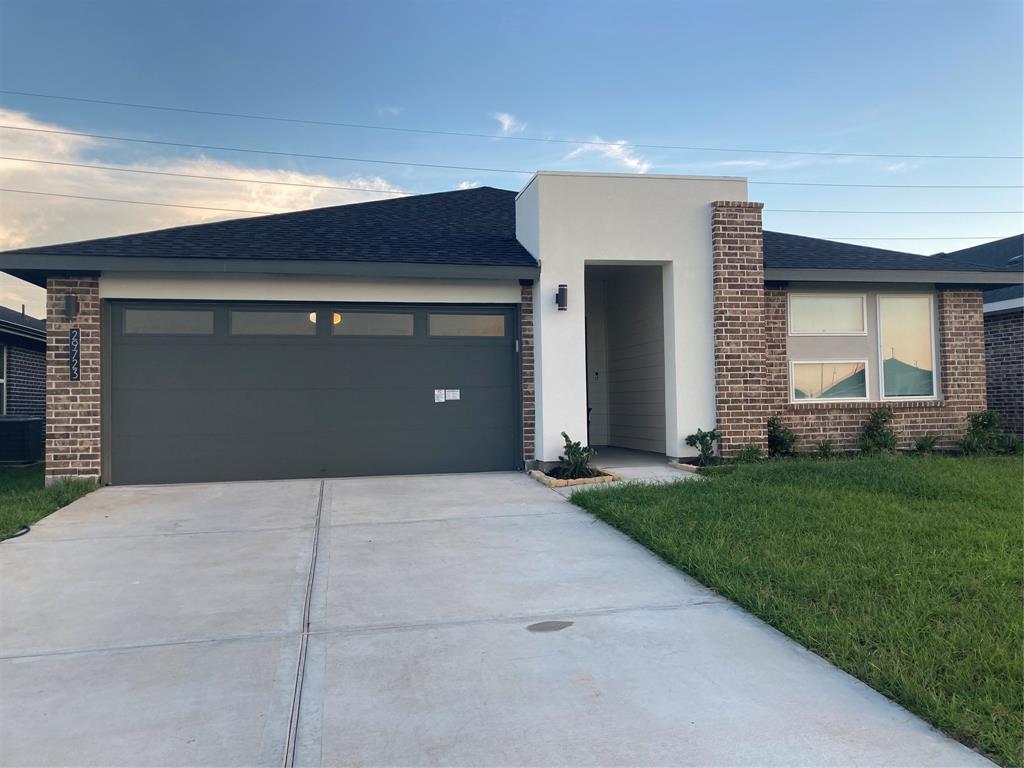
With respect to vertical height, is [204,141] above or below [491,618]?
above

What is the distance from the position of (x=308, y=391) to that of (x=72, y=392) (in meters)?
3.04

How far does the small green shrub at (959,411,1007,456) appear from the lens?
11.3 meters

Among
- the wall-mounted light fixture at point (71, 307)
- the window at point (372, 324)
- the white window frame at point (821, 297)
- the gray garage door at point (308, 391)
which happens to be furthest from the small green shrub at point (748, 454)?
the wall-mounted light fixture at point (71, 307)

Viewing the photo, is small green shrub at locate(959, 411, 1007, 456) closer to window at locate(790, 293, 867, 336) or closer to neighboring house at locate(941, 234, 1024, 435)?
neighboring house at locate(941, 234, 1024, 435)

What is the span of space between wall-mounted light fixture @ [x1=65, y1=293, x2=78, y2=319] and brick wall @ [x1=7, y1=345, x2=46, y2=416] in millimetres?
8146

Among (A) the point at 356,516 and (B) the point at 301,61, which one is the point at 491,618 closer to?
(A) the point at 356,516

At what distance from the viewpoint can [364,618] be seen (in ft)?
14.3

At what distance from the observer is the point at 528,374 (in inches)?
412

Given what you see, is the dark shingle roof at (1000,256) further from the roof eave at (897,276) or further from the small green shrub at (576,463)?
the small green shrub at (576,463)

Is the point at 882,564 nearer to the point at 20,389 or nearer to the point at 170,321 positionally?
the point at 170,321

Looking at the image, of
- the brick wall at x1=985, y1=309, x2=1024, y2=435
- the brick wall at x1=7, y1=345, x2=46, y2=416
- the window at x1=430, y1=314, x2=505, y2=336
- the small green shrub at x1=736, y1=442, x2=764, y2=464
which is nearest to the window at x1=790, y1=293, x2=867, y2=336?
the small green shrub at x1=736, y1=442, x2=764, y2=464

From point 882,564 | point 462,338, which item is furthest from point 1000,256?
point 882,564

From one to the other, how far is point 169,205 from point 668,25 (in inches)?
767

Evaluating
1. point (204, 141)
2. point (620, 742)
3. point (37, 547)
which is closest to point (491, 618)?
point (620, 742)
